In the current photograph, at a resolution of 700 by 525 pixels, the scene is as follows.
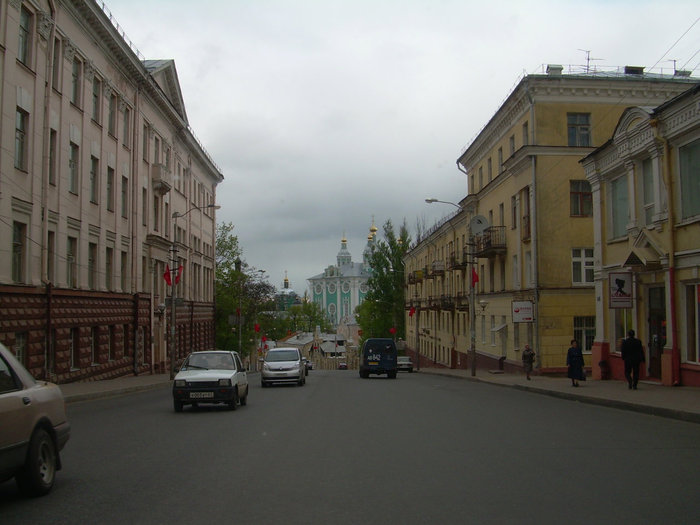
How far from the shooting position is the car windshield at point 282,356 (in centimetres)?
2952

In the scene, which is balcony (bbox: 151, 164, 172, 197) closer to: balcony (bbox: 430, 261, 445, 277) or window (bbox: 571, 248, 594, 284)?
window (bbox: 571, 248, 594, 284)

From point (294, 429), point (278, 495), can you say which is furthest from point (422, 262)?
point (278, 495)

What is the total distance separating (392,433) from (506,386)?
17.1 meters

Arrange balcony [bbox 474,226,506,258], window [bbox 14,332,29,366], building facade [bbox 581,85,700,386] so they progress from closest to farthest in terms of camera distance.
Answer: building facade [bbox 581,85,700,386] < window [bbox 14,332,29,366] < balcony [bbox 474,226,506,258]

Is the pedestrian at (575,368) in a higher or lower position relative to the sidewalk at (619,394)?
higher

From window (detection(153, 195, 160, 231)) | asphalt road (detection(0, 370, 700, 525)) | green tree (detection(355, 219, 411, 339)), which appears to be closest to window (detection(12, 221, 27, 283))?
asphalt road (detection(0, 370, 700, 525))

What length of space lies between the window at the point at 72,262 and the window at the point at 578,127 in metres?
23.4

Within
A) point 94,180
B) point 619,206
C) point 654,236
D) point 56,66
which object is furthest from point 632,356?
point 94,180

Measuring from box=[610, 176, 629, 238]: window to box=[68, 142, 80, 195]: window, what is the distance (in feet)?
68.5

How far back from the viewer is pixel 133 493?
7.64 m

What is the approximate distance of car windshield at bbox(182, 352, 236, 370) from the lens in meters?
18.4

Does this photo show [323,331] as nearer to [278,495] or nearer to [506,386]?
[506,386]

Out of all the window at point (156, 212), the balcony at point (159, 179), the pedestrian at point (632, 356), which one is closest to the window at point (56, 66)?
the balcony at point (159, 179)

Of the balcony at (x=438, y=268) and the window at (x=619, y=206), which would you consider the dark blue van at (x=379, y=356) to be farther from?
the balcony at (x=438, y=268)
